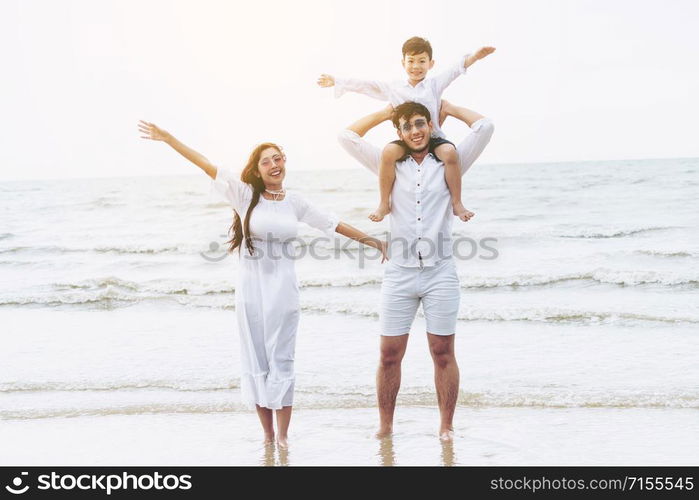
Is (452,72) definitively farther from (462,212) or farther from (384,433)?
(384,433)

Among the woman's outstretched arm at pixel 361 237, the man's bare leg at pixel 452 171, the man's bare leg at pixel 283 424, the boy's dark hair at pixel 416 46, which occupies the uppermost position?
the boy's dark hair at pixel 416 46

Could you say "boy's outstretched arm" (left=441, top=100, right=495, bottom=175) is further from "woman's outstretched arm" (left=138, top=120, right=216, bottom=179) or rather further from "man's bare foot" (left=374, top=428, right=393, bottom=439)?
"man's bare foot" (left=374, top=428, right=393, bottom=439)

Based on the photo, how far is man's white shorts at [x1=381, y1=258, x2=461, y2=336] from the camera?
4492 mm

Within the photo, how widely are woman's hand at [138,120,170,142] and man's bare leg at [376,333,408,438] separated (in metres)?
1.72

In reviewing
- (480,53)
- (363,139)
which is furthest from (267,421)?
(480,53)

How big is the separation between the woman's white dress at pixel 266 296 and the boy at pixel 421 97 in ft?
1.77

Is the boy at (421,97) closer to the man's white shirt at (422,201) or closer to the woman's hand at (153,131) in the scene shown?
the man's white shirt at (422,201)

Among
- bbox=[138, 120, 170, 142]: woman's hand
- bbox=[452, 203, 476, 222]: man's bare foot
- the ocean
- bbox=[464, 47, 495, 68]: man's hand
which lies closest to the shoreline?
the ocean

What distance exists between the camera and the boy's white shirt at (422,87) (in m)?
4.49

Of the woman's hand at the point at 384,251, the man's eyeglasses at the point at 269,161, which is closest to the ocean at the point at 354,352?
the man's eyeglasses at the point at 269,161

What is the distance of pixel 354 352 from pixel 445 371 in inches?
110
